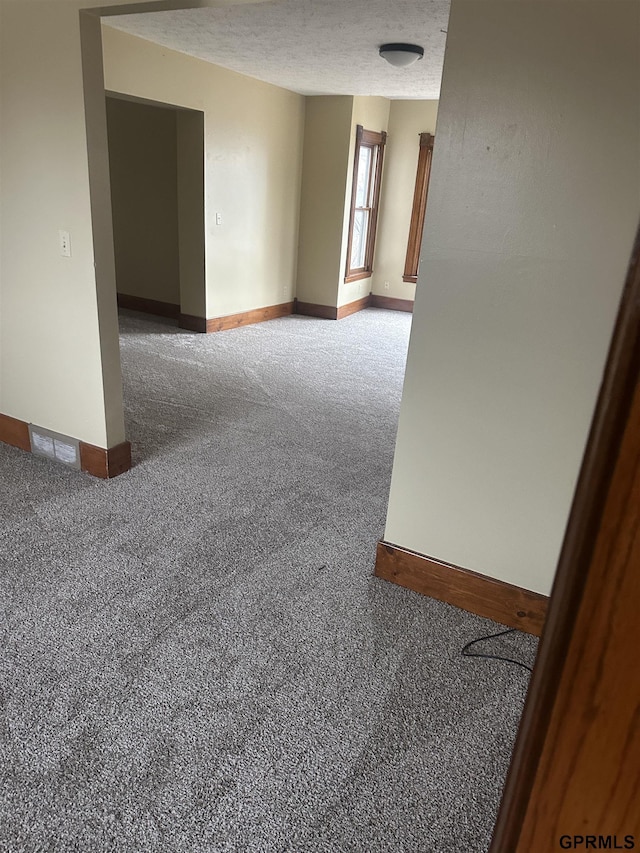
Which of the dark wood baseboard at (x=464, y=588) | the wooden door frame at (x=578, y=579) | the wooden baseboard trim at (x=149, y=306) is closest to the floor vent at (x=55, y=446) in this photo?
the dark wood baseboard at (x=464, y=588)

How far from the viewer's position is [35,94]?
2467 millimetres

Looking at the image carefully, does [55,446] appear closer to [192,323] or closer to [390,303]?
[192,323]

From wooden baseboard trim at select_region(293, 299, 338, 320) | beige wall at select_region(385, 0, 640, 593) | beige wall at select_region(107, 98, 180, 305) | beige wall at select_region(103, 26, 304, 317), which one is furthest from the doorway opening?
beige wall at select_region(385, 0, 640, 593)

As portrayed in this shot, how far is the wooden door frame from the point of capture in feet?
1.22

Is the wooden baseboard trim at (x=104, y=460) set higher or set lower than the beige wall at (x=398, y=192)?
lower

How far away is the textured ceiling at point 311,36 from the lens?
3.24m

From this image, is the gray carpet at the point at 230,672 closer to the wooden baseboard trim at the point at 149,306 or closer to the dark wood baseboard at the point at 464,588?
the dark wood baseboard at the point at 464,588

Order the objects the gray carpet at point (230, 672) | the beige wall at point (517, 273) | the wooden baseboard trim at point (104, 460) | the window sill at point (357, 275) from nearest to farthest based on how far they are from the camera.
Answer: the gray carpet at point (230, 672) → the beige wall at point (517, 273) → the wooden baseboard trim at point (104, 460) → the window sill at point (357, 275)

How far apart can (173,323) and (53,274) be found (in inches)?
139

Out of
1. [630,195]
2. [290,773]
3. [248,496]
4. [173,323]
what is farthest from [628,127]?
[173,323]

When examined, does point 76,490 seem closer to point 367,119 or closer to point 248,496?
point 248,496

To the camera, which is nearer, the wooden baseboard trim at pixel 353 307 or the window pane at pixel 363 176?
the window pane at pixel 363 176

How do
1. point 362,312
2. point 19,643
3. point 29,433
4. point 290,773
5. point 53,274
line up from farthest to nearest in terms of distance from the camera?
point 362,312, point 29,433, point 53,274, point 19,643, point 290,773

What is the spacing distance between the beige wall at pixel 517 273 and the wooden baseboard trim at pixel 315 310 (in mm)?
4979
